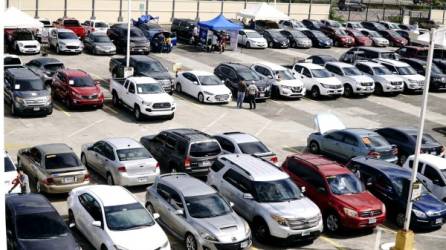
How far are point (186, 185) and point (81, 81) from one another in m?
13.8

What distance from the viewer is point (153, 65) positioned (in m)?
34.3

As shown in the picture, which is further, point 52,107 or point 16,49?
point 16,49

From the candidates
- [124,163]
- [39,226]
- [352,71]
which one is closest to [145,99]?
[124,163]

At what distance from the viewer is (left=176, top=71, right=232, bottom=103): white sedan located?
108ft

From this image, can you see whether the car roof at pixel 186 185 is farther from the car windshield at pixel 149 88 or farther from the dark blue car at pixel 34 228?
the car windshield at pixel 149 88

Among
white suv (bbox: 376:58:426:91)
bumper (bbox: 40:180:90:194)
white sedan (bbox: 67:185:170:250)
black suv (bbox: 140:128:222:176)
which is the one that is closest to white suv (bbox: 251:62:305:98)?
white suv (bbox: 376:58:426:91)

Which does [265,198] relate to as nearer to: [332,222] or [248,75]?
[332,222]

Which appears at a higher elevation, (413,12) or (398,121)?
(413,12)

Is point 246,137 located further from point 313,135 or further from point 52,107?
point 52,107

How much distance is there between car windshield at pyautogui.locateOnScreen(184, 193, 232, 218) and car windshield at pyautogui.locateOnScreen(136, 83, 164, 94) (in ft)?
40.7

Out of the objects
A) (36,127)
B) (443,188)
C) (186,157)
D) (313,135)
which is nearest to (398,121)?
(313,135)

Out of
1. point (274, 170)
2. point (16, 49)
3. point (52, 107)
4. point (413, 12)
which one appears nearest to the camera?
point (274, 170)

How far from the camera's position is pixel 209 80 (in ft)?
110

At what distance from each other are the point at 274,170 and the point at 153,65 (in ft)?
54.2
